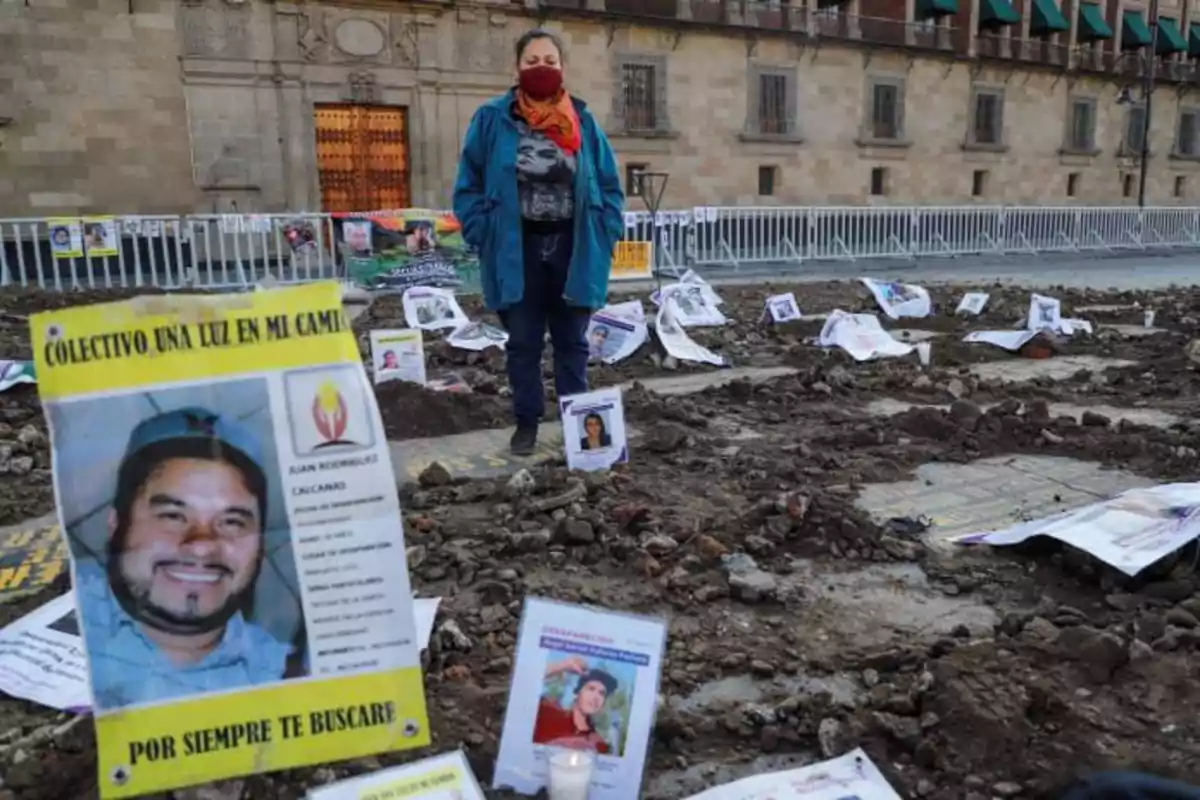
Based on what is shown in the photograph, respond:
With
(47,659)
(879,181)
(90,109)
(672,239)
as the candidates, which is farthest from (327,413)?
(879,181)

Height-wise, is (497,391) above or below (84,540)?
below

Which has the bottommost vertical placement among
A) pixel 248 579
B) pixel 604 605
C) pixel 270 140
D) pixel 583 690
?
pixel 604 605

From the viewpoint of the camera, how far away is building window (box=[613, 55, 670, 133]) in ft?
76.8

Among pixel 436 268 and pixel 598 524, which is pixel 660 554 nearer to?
pixel 598 524

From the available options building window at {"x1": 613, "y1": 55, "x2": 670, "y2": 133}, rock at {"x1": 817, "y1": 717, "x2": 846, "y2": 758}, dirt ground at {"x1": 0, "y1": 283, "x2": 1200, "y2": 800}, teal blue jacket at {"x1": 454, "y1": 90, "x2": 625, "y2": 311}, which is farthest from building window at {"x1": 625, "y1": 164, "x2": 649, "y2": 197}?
rock at {"x1": 817, "y1": 717, "x2": 846, "y2": 758}

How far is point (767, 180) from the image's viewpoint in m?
25.9

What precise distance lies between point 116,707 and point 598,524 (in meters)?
1.80

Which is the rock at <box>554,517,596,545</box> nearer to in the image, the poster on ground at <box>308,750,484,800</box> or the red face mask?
the poster on ground at <box>308,750,484,800</box>

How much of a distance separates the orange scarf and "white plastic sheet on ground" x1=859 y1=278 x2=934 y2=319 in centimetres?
634

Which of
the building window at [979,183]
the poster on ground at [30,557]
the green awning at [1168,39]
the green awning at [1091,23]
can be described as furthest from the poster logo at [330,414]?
the green awning at [1168,39]

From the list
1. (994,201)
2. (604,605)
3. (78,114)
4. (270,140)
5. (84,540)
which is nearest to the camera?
(84,540)

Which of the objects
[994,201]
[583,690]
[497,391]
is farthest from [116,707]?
[994,201]

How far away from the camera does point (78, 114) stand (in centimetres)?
1745

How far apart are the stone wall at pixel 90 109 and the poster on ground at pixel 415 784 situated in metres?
19.0
